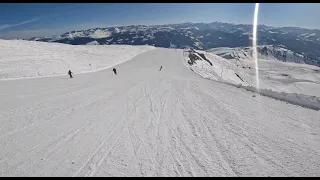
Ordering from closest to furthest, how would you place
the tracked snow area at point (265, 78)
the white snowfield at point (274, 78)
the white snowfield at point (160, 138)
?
the white snowfield at point (160, 138) → the tracked snow area at point (265, 78) → the white snowfield at point (274, 78)

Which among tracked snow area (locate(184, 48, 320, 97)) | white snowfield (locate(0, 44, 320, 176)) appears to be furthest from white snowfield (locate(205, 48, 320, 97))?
white snowfield (locate(0, 44, 320, 176))

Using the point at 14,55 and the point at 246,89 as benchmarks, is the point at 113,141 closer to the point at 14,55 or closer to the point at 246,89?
the point at 246,89

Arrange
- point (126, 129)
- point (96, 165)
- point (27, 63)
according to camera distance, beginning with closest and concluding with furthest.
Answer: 1. point (96, 165)
2. point (126, 129)
3. point (27, 63)

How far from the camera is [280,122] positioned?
11.1 metres

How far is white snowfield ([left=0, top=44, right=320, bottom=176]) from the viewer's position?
7238 millimetres

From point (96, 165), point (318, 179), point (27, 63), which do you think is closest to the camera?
point (318, 179)

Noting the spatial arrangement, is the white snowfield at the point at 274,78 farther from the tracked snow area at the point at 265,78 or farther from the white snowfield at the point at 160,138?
the white snowfield at the point at 160,138

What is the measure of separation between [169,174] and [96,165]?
6.77ft

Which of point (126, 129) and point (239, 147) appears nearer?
point (239, 147)

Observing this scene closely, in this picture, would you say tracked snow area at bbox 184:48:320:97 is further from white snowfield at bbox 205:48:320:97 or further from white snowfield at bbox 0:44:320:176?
white snowfield at bbox 0:44:320:176

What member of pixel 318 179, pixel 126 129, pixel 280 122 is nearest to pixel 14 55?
pixel 126 129

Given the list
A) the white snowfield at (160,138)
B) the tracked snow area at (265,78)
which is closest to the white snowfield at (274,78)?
the tracked snow area at (265,78)

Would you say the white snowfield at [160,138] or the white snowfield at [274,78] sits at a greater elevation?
the white snowfield at [160,138]

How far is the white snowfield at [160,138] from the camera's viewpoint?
724cm
